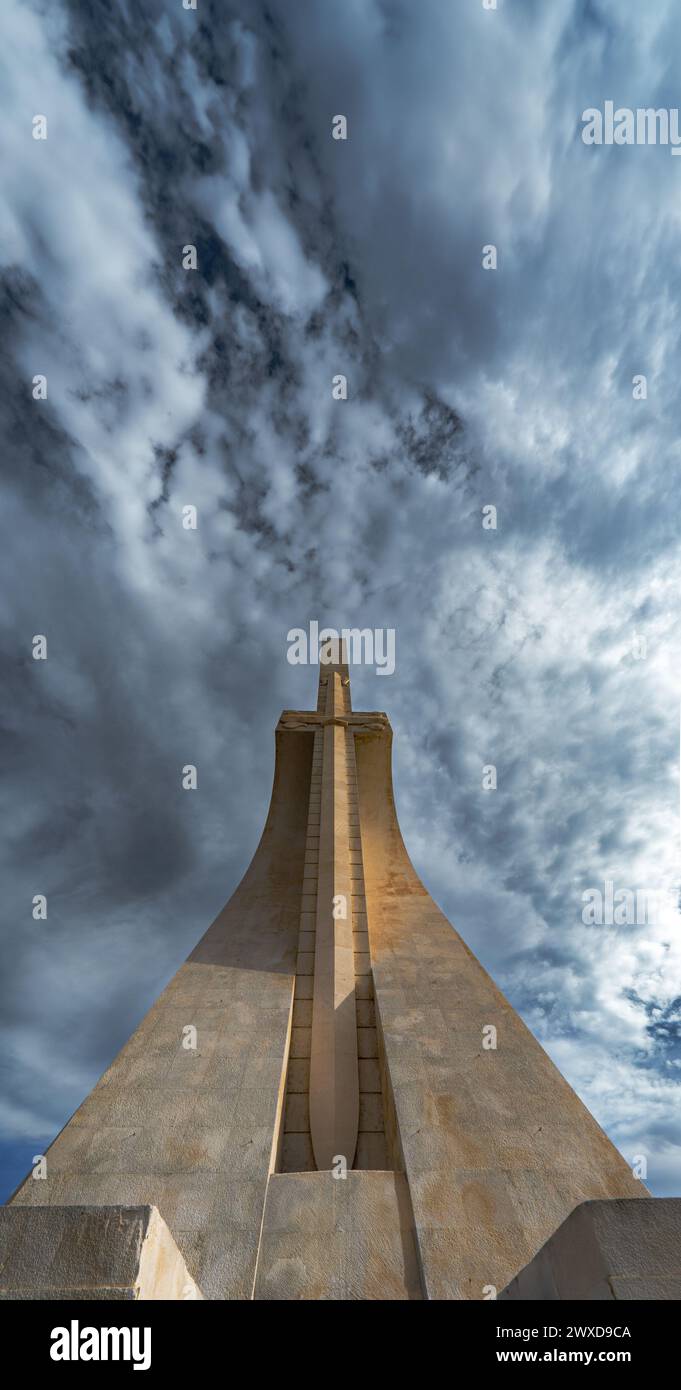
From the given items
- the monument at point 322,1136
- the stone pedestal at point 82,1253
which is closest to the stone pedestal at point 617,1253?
the monument at point 322,1136

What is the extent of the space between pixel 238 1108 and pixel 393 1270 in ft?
9.31

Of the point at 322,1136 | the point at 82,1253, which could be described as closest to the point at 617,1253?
the point at 82,1253

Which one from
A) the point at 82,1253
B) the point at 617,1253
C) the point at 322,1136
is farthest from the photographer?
the point at 322,1136

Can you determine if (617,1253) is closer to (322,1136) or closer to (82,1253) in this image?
(82,1253)

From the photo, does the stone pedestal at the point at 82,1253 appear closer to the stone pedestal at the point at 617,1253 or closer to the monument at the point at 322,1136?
the monument at the point at 322,1136

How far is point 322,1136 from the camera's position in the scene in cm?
836

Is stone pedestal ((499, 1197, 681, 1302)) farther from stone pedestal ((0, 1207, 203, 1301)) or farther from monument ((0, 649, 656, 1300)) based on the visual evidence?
stone pedestal ((0, 1207, 203, 1301))

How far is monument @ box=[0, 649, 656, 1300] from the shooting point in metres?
5.47

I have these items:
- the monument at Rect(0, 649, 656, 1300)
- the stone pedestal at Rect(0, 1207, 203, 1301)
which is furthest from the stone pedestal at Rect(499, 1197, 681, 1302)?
the stone pedestal at Rect(0, 1207, 203, 1301)

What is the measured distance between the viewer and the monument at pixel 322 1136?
18.0 ft
